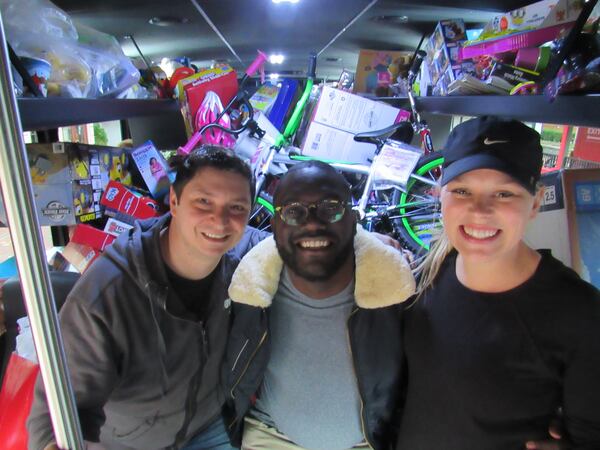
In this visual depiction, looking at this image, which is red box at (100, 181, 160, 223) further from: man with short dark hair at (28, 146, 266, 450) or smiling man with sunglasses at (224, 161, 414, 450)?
smiling man with sunglasses at (224, 161, 414, 450)

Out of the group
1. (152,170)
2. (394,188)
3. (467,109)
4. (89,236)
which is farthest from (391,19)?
(89,236)

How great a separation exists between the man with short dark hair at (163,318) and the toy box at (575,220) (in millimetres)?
957

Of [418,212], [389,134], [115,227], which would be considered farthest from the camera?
[389,134]

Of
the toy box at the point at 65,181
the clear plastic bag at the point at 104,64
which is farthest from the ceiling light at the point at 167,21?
the toy box at the point at 65,181

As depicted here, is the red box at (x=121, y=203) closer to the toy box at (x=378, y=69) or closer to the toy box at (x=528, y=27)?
the toy box at (x=528, y=27)

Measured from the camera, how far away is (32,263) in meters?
0.43

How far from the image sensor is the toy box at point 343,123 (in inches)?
113

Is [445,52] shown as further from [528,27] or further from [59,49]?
[59,49]

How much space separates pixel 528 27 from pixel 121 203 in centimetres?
189

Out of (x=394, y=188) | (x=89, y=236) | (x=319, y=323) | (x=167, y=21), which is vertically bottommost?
(x=319, y=323)

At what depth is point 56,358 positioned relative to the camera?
0.47 metres

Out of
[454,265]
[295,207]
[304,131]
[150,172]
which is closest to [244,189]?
[295,207]

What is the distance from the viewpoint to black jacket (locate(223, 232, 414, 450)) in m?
1.14

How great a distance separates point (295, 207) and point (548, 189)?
78 centimetres
